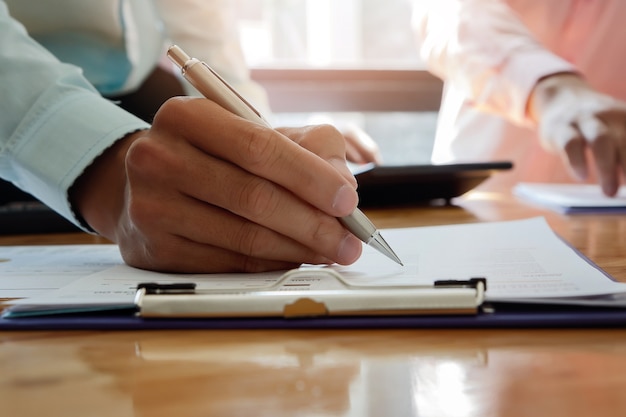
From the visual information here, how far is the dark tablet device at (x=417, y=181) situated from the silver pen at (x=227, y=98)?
325 mm

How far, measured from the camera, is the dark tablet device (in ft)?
2.65

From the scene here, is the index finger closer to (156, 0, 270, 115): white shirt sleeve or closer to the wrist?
A: the wrist

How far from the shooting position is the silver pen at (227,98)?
43 cm

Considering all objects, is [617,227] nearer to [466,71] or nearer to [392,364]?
[392,364]

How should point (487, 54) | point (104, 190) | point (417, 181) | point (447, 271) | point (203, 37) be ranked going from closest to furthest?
1. point (447, 271)
2. point (104, 190)
3. point (417, 181)
4. point (487, 54)
5. point (203, 37)

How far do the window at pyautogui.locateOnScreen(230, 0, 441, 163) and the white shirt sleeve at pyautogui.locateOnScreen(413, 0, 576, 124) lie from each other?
580mm

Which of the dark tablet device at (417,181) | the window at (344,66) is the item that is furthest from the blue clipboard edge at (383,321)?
the window at (344,66)

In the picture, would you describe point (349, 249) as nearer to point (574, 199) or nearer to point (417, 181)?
point (417, 181)

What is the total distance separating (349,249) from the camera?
1.40 feet

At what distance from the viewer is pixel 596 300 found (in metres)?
0.32

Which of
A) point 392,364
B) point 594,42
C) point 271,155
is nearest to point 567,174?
point 594,42

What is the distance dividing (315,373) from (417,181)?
591mm

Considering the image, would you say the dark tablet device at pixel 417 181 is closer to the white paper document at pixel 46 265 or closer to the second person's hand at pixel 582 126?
the second person's hand at pixel 582 126

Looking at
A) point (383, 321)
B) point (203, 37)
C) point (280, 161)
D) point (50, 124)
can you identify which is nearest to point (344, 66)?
point (203, 37)
